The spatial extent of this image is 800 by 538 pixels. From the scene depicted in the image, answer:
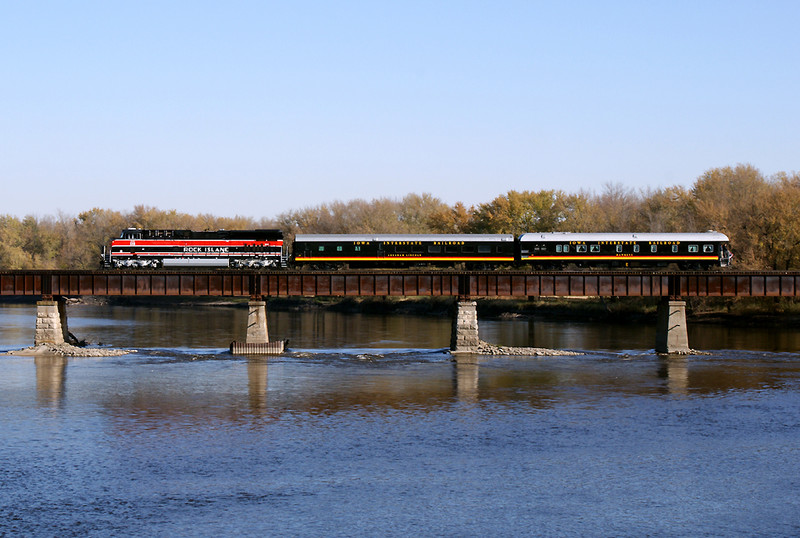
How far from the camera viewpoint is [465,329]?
67438 mm

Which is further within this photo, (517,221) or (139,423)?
(517,221)

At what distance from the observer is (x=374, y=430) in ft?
129

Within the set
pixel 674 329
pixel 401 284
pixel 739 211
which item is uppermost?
pixel 739 211

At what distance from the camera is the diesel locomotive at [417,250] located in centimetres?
7244

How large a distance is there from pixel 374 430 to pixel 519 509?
12355 millimetres

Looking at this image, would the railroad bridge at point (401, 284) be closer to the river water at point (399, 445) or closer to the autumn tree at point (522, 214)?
the river water at point (399, 445)

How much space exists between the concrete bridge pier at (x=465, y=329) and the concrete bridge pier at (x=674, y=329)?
1469 centimetres

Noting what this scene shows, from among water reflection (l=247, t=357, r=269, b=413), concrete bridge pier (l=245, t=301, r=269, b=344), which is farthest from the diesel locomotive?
water reflection (l=247, t=357, r=269, b=413)

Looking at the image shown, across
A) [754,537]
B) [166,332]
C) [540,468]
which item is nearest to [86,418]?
[540,468]

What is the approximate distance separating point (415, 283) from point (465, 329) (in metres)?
5.67

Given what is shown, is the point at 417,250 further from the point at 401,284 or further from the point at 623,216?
the point at 623,216

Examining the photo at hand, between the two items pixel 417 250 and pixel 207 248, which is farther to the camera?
pixel 207 248

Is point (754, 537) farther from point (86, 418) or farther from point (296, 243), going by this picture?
point (296, 243)

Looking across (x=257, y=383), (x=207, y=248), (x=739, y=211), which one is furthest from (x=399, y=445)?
(x=739, y=211)
